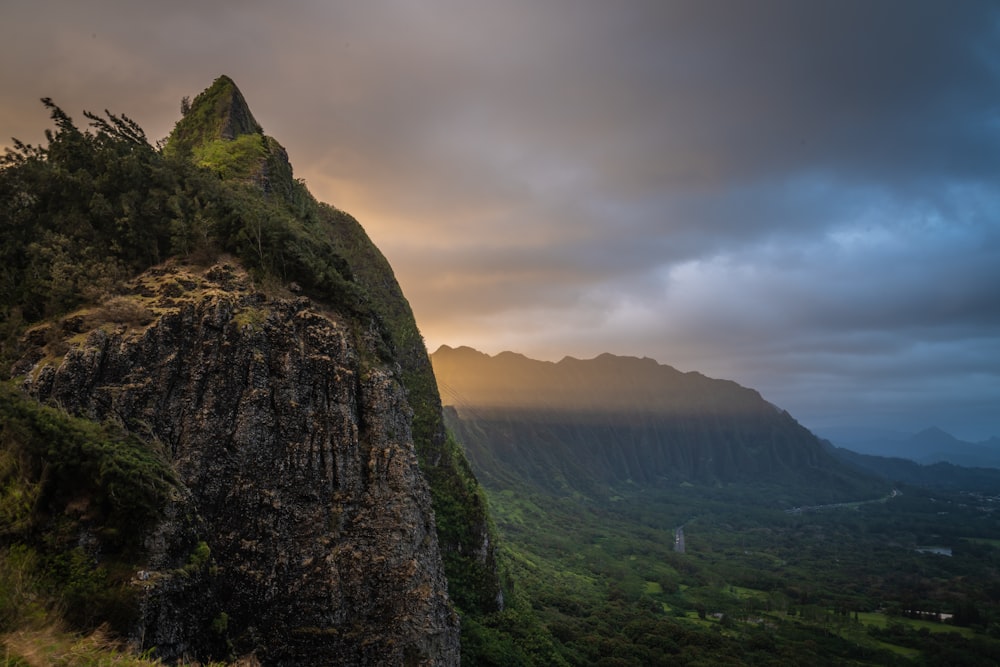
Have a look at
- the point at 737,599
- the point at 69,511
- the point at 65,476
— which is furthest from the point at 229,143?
the point at 737,599

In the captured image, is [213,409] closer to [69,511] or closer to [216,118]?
[69,511]

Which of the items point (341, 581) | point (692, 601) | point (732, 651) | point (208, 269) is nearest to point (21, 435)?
point (208, 269)

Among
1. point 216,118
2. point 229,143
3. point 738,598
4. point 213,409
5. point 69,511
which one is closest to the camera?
point 69,511

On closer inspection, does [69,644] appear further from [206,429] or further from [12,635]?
[206,429]

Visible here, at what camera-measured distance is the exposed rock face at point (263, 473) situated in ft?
60.0

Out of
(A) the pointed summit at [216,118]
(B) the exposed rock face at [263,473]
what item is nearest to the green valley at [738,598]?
(B) the exposed rock face at [263,473]

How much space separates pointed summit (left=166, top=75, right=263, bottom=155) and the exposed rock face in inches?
1104

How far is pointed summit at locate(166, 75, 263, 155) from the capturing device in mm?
44688

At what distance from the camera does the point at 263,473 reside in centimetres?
2127

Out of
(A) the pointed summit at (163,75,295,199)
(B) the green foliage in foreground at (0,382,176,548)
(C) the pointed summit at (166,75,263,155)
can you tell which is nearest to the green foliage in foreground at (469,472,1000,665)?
(B) the green foliage in foreground at (0,382,176,548)

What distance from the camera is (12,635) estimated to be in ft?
36.7

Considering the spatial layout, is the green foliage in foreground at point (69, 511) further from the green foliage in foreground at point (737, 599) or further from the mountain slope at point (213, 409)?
the green foliage in foreground at point (737, 599)

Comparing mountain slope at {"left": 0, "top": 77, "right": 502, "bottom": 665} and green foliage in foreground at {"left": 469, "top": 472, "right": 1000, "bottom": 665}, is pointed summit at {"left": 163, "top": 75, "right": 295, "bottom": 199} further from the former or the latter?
green foliage in foreground at {"left": 469, "top": 472, "right": 1000, "bottom": 665}

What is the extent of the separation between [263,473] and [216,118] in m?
40.2
